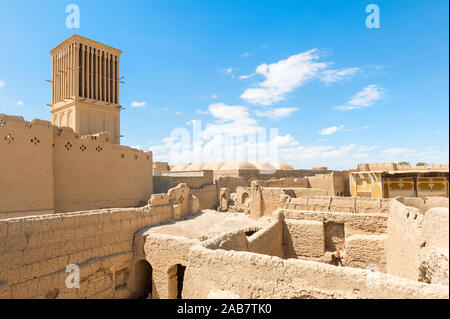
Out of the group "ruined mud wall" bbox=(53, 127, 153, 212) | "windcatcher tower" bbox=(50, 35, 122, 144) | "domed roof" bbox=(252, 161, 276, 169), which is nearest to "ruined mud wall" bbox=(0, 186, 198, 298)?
"ruined mud wall" bbox=(53, 127, 153, 212)

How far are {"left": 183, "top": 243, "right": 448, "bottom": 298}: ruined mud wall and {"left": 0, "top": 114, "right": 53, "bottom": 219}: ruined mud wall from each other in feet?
33.1

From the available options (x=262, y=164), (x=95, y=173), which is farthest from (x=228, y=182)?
(x=262, y=164)

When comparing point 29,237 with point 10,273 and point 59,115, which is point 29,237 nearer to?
point 10,273

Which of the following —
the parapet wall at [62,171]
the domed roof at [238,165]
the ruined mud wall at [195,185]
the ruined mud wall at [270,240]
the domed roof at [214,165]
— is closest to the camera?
the ruined mud wall at [270,240]

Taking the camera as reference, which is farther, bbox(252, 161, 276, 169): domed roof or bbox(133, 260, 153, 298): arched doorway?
bbox(252, 161, 276, 169): domed roof

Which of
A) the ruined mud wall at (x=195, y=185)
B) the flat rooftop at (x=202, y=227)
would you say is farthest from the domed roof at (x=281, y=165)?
the flat rooftop at (x=202, y=227)

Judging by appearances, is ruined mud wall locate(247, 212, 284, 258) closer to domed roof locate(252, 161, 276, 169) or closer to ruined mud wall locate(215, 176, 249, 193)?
ruined mud wall locate(215, 176, 249, 193)

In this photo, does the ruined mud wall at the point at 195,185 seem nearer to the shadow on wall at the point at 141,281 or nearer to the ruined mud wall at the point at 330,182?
the ruined mud wall at the point at 330,182

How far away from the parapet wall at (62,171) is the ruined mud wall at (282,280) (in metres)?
10.2

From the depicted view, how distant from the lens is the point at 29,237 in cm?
662

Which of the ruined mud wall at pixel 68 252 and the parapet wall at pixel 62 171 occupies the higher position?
the parapet wall at pixel 62 171

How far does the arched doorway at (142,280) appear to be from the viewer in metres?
9.24

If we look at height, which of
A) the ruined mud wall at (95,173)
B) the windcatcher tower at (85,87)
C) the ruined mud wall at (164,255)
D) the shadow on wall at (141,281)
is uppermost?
the windcatcher tower at (85,87)

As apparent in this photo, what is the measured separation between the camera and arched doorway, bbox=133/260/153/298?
9.24 metres
